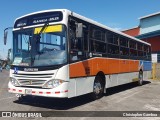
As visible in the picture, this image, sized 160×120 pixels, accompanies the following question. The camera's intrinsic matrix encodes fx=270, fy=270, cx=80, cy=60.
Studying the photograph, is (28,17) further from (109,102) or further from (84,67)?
(109,102)

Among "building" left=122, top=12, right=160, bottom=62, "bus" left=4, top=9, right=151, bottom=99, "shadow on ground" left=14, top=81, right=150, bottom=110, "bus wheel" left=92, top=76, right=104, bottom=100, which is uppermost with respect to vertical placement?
"building" left=122, top=12, right=160, bottom=62

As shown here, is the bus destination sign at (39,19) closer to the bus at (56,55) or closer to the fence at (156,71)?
the bus at (56,55)

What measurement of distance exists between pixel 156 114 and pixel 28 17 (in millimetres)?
5552

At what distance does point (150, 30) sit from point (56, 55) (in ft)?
102

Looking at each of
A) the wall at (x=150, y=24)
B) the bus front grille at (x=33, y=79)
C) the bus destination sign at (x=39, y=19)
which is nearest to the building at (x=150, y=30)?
the wall at (x=150, y=24)

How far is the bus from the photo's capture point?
28.4 feet

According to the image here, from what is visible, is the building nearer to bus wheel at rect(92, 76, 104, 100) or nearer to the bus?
bus wheel at rect(92, 76, 104, 100)

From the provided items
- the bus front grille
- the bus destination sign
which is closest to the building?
the bus destination sign

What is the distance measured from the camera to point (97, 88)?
1110cm

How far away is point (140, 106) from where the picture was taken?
10055mm

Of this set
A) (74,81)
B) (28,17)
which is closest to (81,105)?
(74,81)

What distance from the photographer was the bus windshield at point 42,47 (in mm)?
8742

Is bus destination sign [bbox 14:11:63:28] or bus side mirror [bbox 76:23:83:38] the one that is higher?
bus destination sign [bbox 14:11:63:28]

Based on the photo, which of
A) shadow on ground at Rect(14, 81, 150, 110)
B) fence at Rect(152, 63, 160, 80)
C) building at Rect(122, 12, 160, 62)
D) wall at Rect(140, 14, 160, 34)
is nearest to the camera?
shadow on ground at Rect(14, 81, 150, 110)
